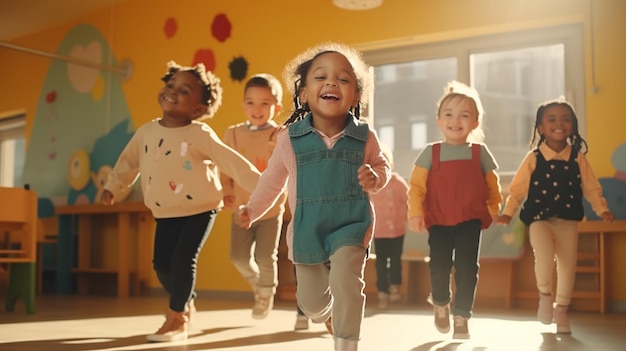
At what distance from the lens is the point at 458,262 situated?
11.1 ft

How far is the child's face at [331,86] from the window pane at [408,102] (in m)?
3.65

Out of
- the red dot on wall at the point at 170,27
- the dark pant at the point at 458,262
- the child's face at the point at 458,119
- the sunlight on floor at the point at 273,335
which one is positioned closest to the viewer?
the sunlight on floor at the point at 273,335

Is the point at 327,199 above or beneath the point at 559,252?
above

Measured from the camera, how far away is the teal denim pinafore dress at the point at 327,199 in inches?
88.5

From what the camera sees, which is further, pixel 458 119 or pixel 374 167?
pixel 458 119

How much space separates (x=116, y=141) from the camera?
734 cm

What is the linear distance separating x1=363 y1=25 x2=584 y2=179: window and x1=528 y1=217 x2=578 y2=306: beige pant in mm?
1680

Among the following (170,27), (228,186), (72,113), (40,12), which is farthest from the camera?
(72,113)

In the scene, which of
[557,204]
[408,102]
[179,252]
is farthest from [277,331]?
[408,102]

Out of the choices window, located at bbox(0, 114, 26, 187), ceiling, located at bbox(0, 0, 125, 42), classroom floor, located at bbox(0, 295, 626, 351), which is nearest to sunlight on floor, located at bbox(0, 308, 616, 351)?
classroom floor, located at bbox(0, 295, 626, 351)

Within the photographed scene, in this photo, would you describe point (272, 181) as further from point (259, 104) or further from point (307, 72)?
point (259, 104)

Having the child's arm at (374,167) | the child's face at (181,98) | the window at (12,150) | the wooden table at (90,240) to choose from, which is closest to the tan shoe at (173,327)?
the child's face at (181,98)

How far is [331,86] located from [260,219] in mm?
1664

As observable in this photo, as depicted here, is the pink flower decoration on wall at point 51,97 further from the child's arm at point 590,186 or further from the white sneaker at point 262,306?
the child's arm at point 590,186
